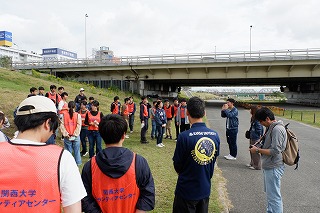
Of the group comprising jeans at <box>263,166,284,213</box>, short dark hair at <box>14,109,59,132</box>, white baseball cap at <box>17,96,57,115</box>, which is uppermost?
white baseball cap at <box>17,96,57,115</box>

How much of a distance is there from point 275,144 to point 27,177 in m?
3.23

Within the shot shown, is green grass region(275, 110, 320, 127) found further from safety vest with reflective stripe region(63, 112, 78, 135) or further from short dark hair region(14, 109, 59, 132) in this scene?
short dark hair region(14, 109, 59, 132)

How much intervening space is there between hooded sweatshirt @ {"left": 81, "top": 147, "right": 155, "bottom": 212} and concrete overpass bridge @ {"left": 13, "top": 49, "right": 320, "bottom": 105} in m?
25.6

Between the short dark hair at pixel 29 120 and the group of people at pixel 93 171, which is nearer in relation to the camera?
the group of people at pixel 93 171

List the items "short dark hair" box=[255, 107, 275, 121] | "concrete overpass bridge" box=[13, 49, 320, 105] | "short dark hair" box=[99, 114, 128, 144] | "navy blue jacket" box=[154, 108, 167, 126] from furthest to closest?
"concrete overpass bridge" box=[13, 49, 320, 105] → "navy blue jacket" box=[154, 108, 167, 126] → "short dark hair" box=[255, 107, 275, 121] → "short dark hair" box=[99, 114, 128, 144]

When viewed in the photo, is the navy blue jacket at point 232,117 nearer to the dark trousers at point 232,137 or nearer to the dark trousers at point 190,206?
the dark trousers at point 232,137

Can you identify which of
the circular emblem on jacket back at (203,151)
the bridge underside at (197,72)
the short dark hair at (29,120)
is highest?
the bridge underside at (197,72)

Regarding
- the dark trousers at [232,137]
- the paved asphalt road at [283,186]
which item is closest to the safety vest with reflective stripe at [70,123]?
the paved asphalt road at [283,186]

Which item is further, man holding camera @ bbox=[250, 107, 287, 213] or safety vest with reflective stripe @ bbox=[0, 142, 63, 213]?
man holding camera @ bbox=[250, 107, 287, 213]

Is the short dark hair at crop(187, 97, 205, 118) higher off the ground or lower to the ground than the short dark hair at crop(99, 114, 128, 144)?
higher

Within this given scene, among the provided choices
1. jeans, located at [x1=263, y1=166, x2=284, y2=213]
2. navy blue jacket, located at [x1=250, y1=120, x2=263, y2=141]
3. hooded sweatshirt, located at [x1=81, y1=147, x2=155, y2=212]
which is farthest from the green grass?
hooded sweatshirt, located at [x1=81, y1=147, x2=155, y2=212]

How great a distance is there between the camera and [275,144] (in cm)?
342

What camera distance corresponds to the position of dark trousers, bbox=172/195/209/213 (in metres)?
2.75

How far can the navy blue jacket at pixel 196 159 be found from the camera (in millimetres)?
Result: 2713
